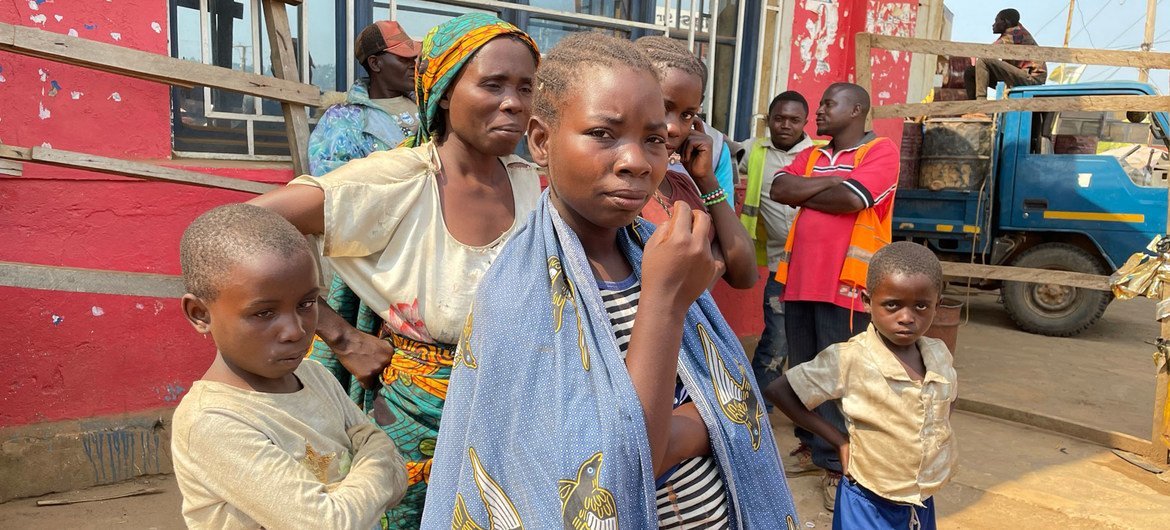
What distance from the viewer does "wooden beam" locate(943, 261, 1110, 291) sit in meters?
4.79

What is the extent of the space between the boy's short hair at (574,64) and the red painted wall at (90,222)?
2.75 m

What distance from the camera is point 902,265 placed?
247 cm

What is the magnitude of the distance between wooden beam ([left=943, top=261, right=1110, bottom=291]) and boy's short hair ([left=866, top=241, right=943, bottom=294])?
101 inches

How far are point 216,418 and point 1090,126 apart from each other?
1248 centimetres

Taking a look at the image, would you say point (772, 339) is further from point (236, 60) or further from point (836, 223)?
point (236, 60)

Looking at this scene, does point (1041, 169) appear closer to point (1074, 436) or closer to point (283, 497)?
point (1074, 436)

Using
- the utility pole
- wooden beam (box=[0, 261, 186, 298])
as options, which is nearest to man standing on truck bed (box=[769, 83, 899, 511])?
wooden beam (box=[0, 261, 186, 298])

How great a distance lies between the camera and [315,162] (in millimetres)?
3139

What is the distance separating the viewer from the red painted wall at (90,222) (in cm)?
324

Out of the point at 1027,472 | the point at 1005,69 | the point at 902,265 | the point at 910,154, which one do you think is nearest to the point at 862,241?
the point at 902,265

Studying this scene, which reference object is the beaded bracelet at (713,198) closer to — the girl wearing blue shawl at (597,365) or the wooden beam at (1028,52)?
the girl wearing blue shawl at (597,365)

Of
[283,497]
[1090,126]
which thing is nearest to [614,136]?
[283,497]

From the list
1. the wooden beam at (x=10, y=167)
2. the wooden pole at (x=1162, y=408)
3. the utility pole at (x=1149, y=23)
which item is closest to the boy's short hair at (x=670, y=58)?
the wooden beam at (x=10, y=167)

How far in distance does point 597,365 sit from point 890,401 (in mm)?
1624
